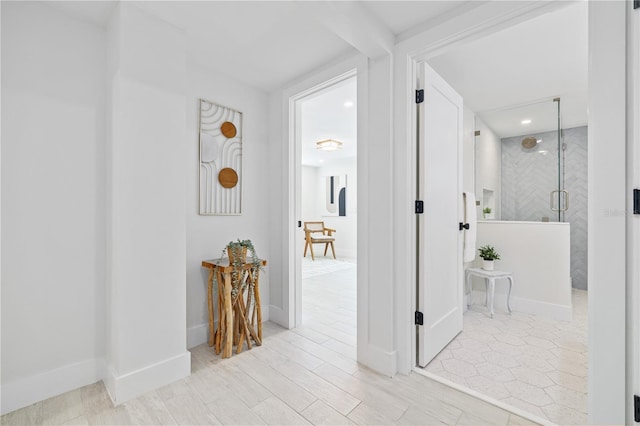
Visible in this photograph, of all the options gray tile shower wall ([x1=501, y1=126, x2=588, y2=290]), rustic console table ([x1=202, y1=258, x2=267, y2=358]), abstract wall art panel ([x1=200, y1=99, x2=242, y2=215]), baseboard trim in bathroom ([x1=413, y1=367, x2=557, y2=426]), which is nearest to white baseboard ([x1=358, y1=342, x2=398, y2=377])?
baseboard trim in bathroom ([x1=413, y1=367, x2=557, y2=426])

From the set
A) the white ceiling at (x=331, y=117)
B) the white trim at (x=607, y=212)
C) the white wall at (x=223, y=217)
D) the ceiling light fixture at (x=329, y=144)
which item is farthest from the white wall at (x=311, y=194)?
the white trim at (x=607, y=212)

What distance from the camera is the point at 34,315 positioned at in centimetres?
164

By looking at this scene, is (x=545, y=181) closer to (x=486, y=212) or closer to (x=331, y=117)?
(x=486, y=212)

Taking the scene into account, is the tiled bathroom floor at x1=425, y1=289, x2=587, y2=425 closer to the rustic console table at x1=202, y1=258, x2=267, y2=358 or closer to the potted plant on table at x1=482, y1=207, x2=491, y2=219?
the potted plant on table at x1=482, y1=207, x2=491, y2=219

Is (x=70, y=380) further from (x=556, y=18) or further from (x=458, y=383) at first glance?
(x=556, y=18)

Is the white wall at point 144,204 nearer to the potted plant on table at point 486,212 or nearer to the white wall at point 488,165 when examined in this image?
the white wall at point 488,165

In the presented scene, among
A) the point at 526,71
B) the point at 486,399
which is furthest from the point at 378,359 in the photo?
the point at 526,71

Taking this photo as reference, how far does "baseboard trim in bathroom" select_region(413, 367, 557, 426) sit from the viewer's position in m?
1.47

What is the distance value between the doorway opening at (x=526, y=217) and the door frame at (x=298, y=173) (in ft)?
2.17

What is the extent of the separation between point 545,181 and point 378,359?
3146 mm

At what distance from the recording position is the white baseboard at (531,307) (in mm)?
2875

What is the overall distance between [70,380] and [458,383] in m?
2.32

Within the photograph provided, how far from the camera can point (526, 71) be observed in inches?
101

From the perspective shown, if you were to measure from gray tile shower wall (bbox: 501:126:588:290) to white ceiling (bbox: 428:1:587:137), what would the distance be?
19cm
